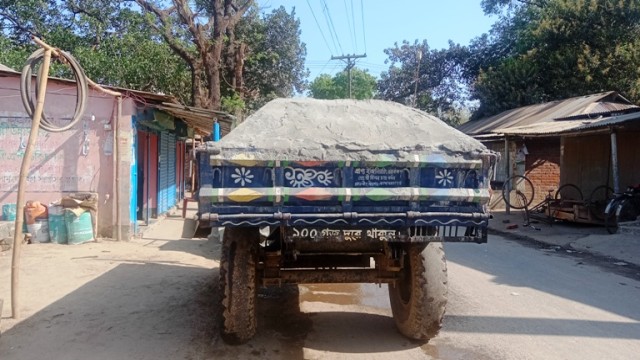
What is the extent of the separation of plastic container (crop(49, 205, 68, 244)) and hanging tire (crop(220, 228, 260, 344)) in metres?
6.59

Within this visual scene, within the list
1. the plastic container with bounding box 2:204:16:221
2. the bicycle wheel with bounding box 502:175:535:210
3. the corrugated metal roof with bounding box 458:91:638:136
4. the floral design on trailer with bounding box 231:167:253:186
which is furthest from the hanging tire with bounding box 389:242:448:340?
the bicycle wheel with bounding box 502:175:535:210

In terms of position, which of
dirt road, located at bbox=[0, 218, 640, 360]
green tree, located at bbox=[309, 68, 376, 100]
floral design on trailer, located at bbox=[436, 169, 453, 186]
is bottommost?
dirt road, located at bbox=[0, 218, 640, 360]

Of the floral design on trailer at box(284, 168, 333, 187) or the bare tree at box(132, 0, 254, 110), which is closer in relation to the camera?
the floral design on trailer at box(284, 168, 333, 187)

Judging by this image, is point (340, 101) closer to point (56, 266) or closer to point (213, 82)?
point (56, 266)

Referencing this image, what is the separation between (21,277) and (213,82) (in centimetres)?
1033

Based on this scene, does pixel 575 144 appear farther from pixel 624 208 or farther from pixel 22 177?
pixel 22 177

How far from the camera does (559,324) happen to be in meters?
5.50

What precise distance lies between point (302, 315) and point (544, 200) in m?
13.4

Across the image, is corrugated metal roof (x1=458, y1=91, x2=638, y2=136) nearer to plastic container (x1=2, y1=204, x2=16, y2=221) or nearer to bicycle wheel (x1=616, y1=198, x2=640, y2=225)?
bicycle wheel (x1=616, y1=198, x2=640, y2=225)

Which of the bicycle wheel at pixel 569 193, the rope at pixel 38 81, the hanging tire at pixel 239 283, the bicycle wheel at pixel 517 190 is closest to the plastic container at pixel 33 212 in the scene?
the rope at pixel 38 81

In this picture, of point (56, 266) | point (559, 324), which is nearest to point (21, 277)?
point (56, 266)

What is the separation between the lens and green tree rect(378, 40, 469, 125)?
33188 millimetres

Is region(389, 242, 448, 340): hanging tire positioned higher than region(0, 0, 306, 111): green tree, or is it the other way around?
region(0, 0, 306, 111): green tree

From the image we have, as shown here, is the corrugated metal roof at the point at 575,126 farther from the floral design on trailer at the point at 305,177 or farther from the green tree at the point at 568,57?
the floral design on trailer at the point at 305,177
